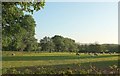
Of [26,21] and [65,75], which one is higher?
[26,21]

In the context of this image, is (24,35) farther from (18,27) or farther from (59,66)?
(59,66)

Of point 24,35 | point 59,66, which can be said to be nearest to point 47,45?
point 24,35

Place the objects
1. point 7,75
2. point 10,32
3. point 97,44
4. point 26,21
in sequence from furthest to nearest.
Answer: point 97,44 < point 26,21 < point 10,32 < point 7,75

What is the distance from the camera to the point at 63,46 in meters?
149

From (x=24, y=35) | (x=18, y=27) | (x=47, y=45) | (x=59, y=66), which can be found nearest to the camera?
(x=59, y=66)

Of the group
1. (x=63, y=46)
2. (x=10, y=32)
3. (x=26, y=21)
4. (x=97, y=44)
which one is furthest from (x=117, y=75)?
(x=63, y=46)

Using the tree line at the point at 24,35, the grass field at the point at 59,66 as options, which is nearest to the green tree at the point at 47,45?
the tree line at the point at 24,35

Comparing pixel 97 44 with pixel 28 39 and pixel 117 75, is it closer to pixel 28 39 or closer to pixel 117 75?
pixel 28 39

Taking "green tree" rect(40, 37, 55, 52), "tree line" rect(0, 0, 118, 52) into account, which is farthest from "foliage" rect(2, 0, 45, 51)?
"green tree" rect(40, 37, 55, 52)

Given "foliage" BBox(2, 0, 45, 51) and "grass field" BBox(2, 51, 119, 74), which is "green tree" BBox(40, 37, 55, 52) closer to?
"foliage" BBox(2, 0, 45, 51)

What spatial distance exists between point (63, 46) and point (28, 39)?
1795 inches

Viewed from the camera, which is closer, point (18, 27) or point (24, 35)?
point (18, 27)

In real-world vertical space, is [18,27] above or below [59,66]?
above

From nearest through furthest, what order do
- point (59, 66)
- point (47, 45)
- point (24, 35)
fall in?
point (59, 66), point (24, 35), point (47, 45)
